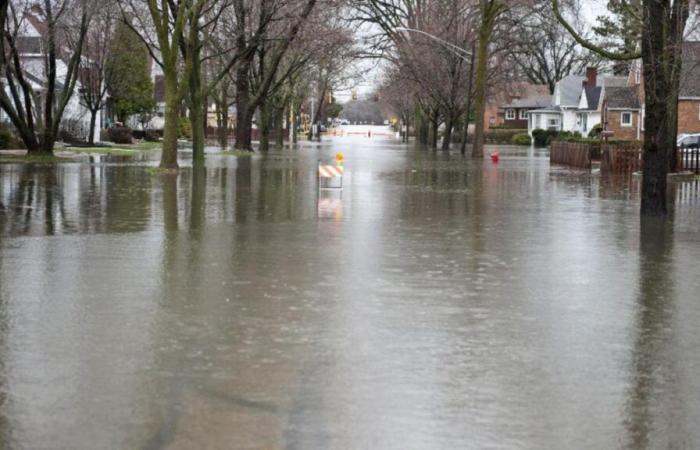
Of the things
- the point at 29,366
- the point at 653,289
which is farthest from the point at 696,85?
the point at 29,366

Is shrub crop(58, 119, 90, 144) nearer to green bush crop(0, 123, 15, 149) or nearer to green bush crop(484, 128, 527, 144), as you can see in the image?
green bush crop(0, 123, 15, 149)

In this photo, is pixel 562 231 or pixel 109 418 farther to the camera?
pixel 562 231

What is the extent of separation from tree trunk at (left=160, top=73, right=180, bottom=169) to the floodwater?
1471cm

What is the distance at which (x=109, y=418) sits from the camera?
6746mm

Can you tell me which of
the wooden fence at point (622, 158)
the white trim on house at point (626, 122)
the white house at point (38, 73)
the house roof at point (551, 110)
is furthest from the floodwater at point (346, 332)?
the house roof at point (551, 110)

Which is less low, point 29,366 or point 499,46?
point 499,46

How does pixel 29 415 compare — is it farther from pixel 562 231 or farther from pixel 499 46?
pixel 499 46

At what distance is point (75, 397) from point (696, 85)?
6968cm

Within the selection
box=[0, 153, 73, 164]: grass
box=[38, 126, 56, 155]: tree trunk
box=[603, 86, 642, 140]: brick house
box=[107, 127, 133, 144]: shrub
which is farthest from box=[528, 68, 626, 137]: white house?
box=[0, 153, 73, 164]: grass

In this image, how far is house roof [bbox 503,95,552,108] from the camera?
124 m

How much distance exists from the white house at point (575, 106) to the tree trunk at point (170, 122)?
6525 centimetres

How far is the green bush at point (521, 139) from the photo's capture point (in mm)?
111688

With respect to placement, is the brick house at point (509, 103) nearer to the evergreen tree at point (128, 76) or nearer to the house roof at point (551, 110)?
the house roof at point (551, 110)

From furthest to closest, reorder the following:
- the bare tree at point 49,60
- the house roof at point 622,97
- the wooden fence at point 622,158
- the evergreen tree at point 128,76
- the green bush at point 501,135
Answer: the green bush at point 501,135 → the house roof at point 622,97 → the evergreen tree at point 128,76 → the bare tree at point 49,60 → the wooden fence at point 622,158
